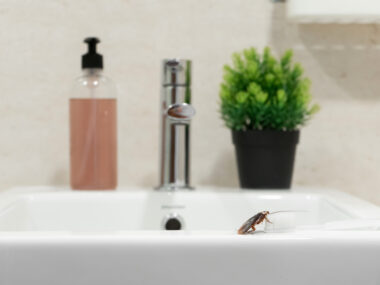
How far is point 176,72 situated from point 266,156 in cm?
17

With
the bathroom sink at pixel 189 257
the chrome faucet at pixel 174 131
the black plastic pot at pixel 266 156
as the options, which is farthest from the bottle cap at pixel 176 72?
the bathroom sink at pixel 189 257

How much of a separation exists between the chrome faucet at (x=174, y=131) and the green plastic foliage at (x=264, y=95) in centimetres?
6

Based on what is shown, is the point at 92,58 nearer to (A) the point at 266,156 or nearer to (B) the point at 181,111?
(B) the point at 181,111

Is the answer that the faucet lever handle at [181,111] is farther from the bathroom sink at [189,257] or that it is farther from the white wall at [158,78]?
the bathroom sink at [189,257]

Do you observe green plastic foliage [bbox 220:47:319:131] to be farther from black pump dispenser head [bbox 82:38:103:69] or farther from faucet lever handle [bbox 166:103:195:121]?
black pump dispenser head [bbox 82:38:103:69]

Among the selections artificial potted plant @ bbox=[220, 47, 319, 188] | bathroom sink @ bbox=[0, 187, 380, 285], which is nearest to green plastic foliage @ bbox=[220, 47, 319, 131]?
artificial potted plant @ bbox=[220, 47, 319, 188]

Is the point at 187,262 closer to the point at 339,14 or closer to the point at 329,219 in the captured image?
the point at 329,219

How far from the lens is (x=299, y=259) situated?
0.46 meters

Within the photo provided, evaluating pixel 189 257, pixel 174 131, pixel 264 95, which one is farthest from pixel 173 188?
pixel 189 257

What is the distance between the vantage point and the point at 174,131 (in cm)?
81

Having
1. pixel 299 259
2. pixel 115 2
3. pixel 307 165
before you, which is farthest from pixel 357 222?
pixel 115 2

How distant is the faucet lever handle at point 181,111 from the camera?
0.75 m

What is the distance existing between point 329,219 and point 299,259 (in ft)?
0.90

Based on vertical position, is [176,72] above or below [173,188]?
above
